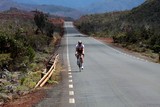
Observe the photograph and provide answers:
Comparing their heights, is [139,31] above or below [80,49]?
below

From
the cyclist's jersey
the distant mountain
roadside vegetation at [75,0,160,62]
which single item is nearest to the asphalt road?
the cyclist's jersey

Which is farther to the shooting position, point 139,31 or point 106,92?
point 139,31

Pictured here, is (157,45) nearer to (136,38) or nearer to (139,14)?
(136,38)

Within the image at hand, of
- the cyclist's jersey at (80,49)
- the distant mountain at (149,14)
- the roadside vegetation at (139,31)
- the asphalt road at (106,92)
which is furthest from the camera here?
the distant mountain at (149,14)

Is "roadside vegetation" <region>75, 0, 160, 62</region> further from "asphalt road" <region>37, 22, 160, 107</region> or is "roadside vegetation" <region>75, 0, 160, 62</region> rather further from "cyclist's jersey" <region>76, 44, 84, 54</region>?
"asphalt road" <region>37, 22, 160, 107</region>

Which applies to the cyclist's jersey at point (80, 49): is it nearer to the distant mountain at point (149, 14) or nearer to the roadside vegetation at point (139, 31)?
the roadside vegetation at point (139, 31)

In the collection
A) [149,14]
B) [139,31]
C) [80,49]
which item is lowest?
[139,31]

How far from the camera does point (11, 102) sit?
1481cm

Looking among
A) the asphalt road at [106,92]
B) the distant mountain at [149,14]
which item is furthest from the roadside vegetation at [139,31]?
the asphalt road at [106,92]

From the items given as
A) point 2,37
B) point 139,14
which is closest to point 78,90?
point 2,37

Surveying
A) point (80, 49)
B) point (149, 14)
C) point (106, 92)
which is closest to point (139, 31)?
point (149, 14)

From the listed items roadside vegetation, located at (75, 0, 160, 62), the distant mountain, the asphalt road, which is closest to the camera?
the asphalt road

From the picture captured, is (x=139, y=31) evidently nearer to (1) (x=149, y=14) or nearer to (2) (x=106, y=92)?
(1) (x=149, y=14)

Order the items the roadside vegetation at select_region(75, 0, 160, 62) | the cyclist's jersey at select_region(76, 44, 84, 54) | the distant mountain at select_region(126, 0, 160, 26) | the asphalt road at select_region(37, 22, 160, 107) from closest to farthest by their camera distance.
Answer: the asphalt road at select_region(37, 22, 160, 107) < the cyclist's jersey at select_region(76, 44, 84, 54) < the roadside vegetation at select_region(75, 0, 160, 62) < the distant mountain at select_region(126, 0, 160, 26)
